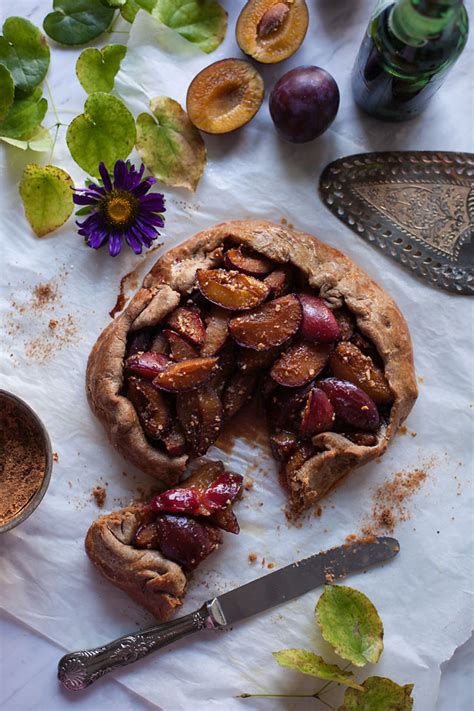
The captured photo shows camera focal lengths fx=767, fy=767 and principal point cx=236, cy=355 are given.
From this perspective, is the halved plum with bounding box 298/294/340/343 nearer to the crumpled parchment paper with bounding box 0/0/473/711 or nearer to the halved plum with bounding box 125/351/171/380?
the crumpled parchment paper with bounding box 0/0/473/711

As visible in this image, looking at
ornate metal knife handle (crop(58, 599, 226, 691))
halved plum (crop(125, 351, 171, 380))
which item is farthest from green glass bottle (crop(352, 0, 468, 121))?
ornate metal knife handle (crop(58, 599, 226, 691))

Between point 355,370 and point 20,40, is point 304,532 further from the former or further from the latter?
point 20,40

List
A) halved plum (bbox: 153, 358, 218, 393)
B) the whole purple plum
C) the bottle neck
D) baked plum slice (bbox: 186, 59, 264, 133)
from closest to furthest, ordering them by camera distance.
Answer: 1. the bottle neck
2. halved plum (bbox: 153, 358, 218, 393)
3. the whole purple plum
4. baked plum slice (bbox: 186, 59, 264, 133)

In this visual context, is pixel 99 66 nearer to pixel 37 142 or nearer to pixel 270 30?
pixel 37 142

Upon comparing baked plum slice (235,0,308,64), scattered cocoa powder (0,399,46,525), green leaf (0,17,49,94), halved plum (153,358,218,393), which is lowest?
scattered cocoa powder (0,399,46,525)

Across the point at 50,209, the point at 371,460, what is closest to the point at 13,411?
the point at 50,209

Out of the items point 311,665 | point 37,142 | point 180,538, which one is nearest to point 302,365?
point 180,538

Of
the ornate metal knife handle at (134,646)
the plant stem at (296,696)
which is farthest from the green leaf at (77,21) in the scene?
the plant stem at (296,696)

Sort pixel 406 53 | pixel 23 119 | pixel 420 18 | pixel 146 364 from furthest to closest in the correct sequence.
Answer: pixel 23 119 → pixel 146 364 → pixel 406 53 → pixel 420 18
